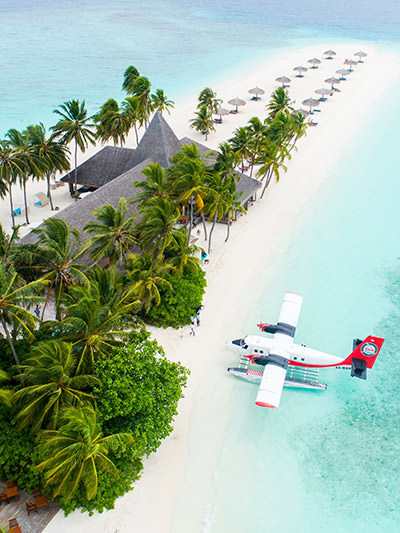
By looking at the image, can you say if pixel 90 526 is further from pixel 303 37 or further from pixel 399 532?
pixel 303 37

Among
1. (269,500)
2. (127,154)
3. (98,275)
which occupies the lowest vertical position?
(269,500)

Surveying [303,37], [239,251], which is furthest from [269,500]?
[303,37]

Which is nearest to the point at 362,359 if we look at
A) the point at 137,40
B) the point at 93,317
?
the point at 93,317

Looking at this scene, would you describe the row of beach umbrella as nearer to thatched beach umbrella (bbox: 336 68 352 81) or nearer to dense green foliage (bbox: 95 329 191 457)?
thatched beach umbrella (bbox: 336 68 352 81)

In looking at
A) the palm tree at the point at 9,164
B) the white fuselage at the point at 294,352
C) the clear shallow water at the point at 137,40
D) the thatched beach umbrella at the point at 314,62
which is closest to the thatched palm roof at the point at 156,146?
the palm tree at the point at 9,164

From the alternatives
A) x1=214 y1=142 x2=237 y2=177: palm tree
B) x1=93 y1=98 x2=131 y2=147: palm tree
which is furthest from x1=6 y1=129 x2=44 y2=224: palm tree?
x1=214 y1=142 x2=237 y2=177: palm tree

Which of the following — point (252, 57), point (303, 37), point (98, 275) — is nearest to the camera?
point (98, 275)
